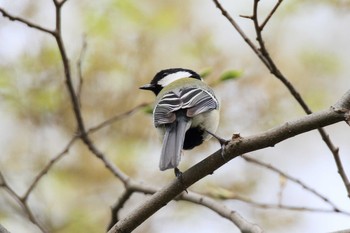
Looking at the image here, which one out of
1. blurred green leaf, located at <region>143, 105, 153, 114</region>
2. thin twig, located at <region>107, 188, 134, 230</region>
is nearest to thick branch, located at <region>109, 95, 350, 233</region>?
thin twig, located at <region>107, 188, 134, 230</region>

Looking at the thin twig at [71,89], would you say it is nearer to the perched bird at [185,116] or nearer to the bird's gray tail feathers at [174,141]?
the perched bird at [185,116]

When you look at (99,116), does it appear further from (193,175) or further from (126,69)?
(193,175)

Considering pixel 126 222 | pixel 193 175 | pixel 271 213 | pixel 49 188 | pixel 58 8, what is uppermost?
pixel 58 8

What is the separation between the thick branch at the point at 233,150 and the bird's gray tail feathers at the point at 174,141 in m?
0.15

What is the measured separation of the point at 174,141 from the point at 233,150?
1.85 ft

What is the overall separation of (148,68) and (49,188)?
1382 mm

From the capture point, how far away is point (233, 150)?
2271mm

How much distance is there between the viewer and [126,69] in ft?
16.8

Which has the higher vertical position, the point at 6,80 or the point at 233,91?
the point at 6,80

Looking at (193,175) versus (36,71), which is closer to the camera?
(193,175)

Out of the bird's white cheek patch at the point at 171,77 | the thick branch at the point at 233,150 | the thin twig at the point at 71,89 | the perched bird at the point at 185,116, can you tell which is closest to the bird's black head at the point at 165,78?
the bird's white cheek patch at the point at 171,77

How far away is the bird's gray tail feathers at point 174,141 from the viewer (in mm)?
2604

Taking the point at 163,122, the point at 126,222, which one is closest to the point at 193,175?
the point at 126,222

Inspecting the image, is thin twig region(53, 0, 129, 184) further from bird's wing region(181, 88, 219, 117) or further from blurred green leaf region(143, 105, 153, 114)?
bird's wing region(181, 88, 219, 117)
